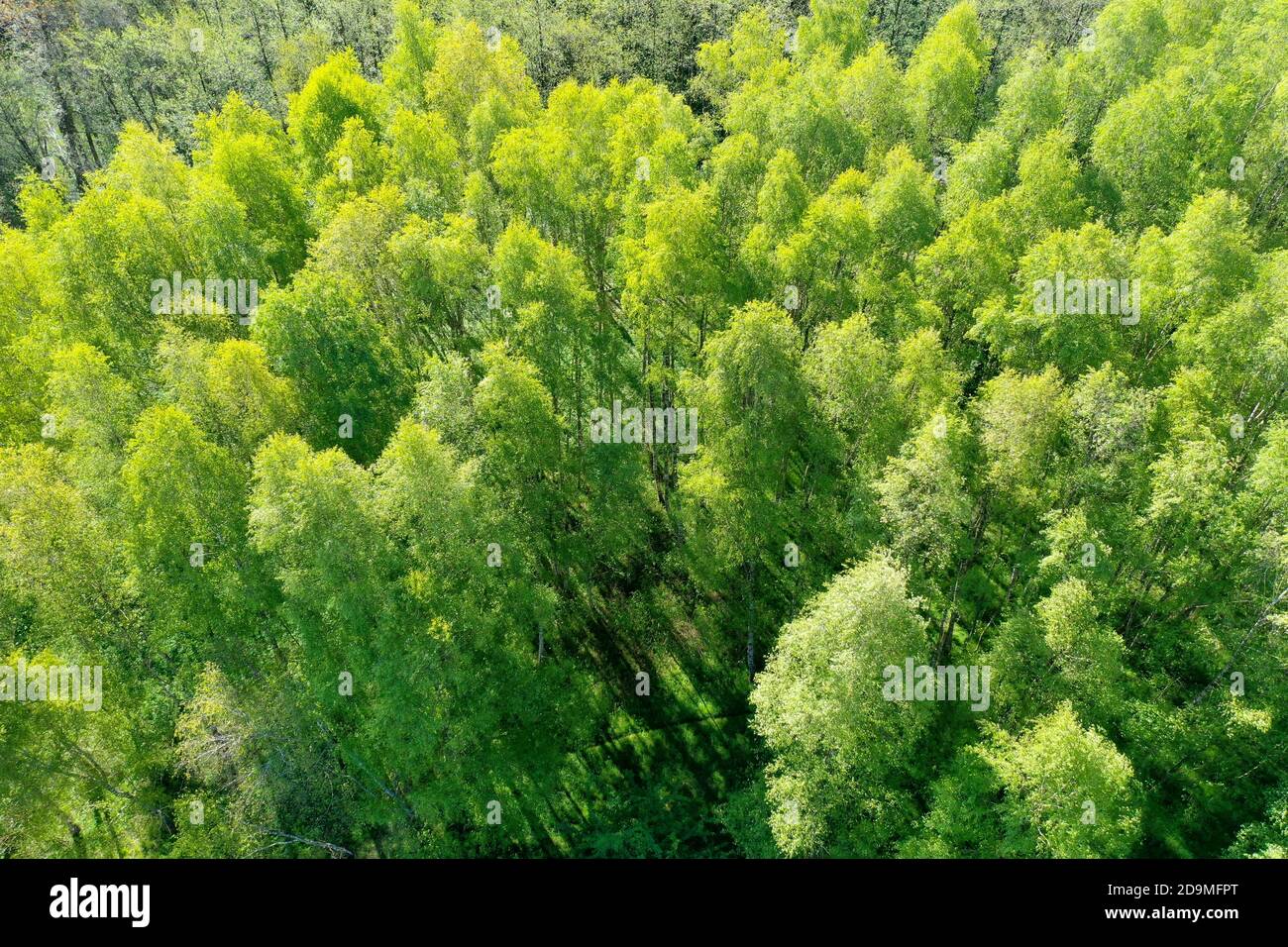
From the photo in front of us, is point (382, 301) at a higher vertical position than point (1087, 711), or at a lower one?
higher

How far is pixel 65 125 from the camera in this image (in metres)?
87.8

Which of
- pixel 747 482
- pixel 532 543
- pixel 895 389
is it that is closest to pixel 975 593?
pixel 895 389

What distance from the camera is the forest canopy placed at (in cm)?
3031

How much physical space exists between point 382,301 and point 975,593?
1522 inches

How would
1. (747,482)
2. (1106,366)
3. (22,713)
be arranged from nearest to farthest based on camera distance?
(22,713) < (1106,366) < (747,482)

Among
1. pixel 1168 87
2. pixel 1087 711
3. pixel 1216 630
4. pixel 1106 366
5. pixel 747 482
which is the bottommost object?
pixel 1087 711

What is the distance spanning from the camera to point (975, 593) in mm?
41844

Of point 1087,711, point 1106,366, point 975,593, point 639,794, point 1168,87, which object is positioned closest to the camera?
point 1087,711

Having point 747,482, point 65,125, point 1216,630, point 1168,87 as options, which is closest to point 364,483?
point 747,482

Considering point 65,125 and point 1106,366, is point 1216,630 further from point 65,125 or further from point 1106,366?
point 65,125

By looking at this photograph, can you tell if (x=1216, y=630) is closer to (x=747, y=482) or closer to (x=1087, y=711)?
(x=1087, y=711)

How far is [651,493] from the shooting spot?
158 ft

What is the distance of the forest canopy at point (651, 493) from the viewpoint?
30.3m
